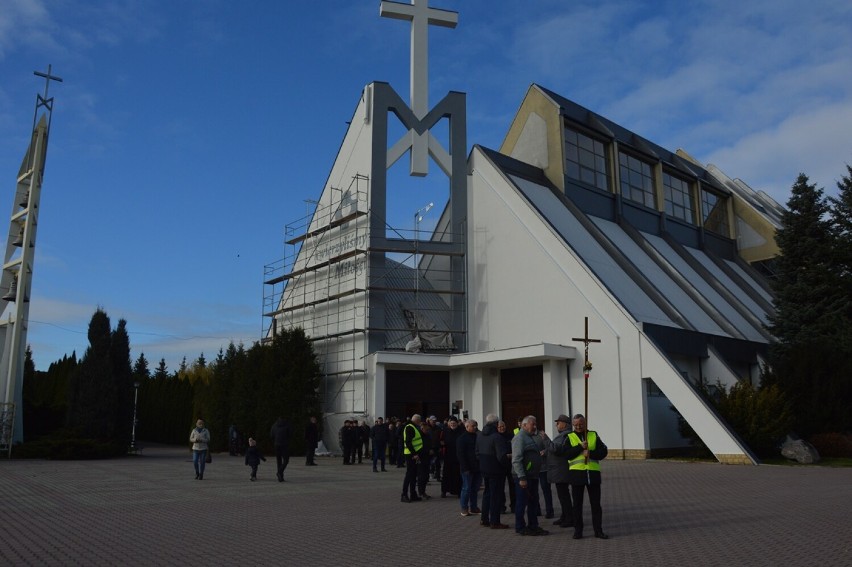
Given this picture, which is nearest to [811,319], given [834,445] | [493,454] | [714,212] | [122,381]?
[834,445]

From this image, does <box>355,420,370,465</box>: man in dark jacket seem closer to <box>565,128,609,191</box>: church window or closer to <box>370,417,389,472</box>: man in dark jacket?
<box>370,417,389,472</box>: man in dark jacket

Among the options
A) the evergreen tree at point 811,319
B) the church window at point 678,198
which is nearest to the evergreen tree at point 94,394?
the evergreen tree at point 811,319

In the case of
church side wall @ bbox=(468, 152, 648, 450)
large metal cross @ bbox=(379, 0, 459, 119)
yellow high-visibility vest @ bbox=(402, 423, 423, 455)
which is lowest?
yellow high-visibility vest @ bbox=(402, 423, 423, 455)

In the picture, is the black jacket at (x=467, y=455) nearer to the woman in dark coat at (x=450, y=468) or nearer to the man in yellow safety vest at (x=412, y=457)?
the man in yellow safety vest at (x=412, y=457)

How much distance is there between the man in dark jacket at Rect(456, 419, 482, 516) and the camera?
1080 cm

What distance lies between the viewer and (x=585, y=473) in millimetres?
8672

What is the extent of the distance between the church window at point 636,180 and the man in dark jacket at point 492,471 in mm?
24883

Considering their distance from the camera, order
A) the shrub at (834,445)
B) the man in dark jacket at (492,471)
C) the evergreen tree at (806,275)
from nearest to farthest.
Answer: the man in dark jacket at (492,471)
the shrub at (834,445)
the evergreen tree at (806,275)

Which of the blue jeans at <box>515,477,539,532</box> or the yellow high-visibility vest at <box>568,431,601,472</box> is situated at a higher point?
the yellow high-visibility vest at <box>568,431,601,472</box>

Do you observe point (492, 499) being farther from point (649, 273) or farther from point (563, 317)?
point (649, 273)

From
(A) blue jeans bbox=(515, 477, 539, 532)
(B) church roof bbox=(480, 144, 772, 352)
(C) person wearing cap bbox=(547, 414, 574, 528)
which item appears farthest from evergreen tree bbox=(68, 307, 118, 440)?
(C) person wearing cap bbox=(547, 414, 574, 528)

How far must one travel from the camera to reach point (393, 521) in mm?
10008

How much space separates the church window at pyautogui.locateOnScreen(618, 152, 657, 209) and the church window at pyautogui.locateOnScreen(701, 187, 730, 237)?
18.0 ft

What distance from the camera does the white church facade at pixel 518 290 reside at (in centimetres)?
2284
